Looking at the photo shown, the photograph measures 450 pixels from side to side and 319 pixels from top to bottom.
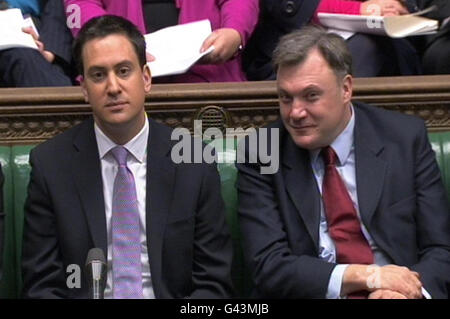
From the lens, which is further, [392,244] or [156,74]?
[156,74]

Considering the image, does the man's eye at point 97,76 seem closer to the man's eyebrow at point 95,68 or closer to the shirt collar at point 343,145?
the man's eyebrow at point 95,68

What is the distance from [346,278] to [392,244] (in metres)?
0.20

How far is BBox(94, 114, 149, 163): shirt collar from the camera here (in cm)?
320

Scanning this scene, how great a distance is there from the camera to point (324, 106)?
3.15 metres

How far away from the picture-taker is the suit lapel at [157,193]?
3.13 metres

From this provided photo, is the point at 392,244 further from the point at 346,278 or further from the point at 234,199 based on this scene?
the point at 234,199

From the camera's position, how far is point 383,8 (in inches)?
156

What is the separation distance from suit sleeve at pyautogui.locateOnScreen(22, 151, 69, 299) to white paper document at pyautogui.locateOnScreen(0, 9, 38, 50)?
27.7 inches

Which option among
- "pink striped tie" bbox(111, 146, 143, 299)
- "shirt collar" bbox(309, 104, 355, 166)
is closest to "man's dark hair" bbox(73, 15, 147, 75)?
"pink striped tie" bbox(111, 146, 143, 299)

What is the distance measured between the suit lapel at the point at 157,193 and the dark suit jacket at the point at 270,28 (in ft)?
2.92

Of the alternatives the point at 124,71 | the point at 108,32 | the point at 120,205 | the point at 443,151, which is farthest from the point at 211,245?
the point at 443,151

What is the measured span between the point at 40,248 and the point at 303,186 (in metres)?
0.69
